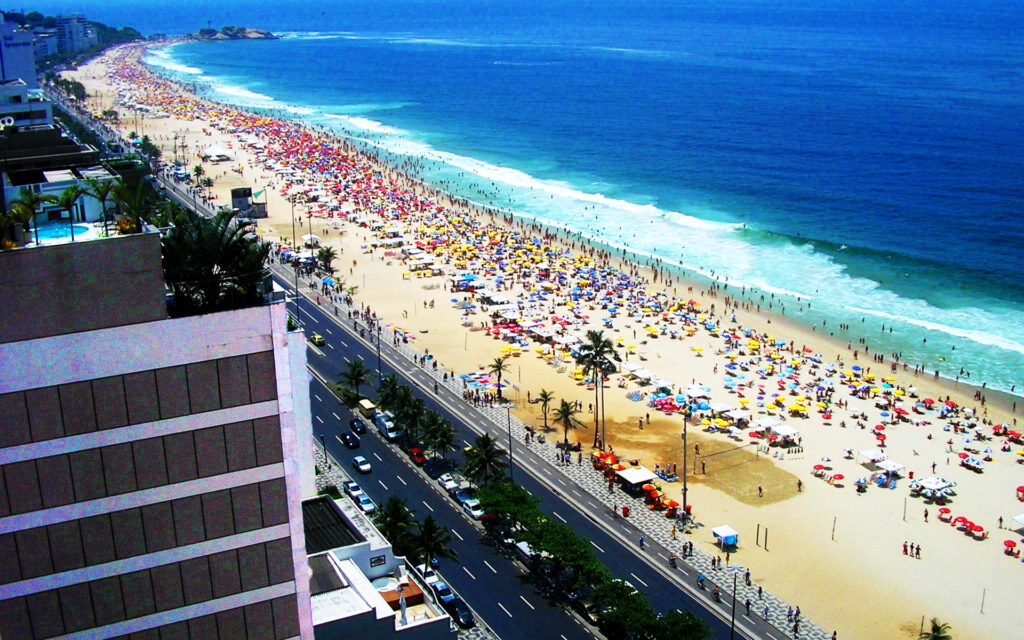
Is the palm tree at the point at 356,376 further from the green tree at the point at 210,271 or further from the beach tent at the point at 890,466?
the green tree at the point at 210,271

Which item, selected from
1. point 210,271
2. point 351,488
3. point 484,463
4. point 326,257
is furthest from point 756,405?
point 210,271

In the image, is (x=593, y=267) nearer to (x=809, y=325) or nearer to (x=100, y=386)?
(x=809, y=325)

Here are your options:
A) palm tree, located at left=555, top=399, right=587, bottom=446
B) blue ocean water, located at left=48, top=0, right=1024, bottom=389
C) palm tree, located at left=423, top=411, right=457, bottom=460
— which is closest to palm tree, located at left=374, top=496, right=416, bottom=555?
palm tree, located at left=423, top=411, right=457, bottom=460

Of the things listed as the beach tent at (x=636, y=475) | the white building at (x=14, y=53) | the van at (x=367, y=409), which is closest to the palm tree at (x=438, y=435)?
the van at (x=367, y=409)

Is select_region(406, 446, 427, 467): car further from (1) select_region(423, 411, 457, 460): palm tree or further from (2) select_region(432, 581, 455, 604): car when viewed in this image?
(2) select_region(432, 581, 455, 604): car

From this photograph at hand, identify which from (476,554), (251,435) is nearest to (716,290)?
(476,554)

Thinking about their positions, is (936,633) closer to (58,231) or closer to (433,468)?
(433,468)
